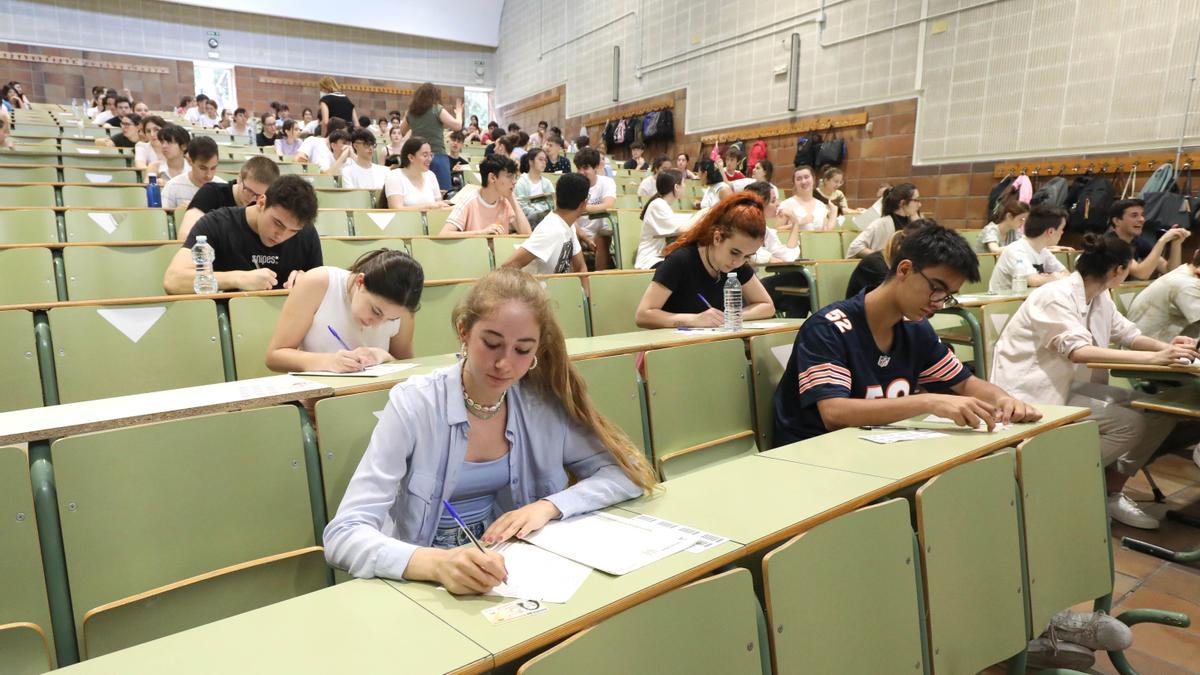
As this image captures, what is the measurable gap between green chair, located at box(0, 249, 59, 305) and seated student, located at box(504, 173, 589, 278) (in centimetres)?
194

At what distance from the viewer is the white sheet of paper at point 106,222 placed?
12.8ft

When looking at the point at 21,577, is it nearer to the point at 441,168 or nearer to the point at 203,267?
the point at 203,267

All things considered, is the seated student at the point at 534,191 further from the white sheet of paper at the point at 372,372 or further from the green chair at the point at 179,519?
the green chair at the point at 179,519

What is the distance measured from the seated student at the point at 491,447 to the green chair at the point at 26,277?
2.30m

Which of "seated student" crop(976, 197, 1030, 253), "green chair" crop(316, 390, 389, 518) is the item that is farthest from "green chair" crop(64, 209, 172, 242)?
"seated student" crop(976, 197, 1030, 253)

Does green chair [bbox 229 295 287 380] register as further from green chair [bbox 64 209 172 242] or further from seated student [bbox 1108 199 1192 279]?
seated student [bbox 1108 199 1192 279]

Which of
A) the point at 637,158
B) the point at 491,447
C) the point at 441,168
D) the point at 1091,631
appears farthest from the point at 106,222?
the point at 637,158

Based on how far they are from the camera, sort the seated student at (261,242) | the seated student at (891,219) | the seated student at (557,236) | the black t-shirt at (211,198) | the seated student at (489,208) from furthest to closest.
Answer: the seated student at (891,219) < the seated student at (489,208) < the seated student at (557,236) < the black t-shirt at (211,198) < the seated student at (261,242)

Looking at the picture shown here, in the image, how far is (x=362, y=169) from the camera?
5934 millimetres

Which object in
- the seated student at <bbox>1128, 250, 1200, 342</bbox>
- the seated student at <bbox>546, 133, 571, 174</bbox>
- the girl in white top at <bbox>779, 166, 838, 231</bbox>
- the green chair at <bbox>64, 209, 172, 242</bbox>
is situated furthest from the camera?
the seated student at <bbox>546, 133, 571, 174</bbox>

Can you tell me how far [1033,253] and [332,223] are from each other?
174 inches

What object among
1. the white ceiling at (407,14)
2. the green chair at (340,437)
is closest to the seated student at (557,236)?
the green chair at (340,437)

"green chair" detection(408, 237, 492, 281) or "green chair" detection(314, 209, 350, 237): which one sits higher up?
"green chair" detection(314, 209, 350, 237)

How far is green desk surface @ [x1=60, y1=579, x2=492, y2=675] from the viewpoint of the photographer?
852 millimetres
